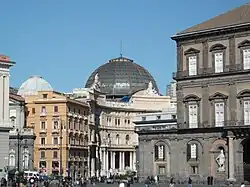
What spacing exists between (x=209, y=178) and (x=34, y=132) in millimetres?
44802

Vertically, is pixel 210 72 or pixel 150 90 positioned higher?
pixel 150 90

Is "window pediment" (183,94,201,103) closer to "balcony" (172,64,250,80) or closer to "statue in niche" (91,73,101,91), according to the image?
"balcony" (172,64,250,80)

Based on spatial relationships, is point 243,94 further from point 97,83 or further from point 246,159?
point 97,83

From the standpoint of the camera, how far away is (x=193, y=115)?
87.9 metres

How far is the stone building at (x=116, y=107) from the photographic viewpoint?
14038 cm

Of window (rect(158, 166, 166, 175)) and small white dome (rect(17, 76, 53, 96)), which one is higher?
small white dome (rect(17, 76, 53, 96))

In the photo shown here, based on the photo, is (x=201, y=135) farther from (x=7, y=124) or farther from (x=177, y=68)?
(x=7, y=124)

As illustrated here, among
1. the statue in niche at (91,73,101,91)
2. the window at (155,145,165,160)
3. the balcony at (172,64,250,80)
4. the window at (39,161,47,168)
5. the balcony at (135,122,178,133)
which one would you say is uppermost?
the statue in niche at (91,73,101,91)

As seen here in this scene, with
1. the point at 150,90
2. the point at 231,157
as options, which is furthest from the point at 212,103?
the point at 150,90

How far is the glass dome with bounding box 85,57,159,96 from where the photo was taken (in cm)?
17175

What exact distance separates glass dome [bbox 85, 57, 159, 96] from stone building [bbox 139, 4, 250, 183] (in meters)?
79.8

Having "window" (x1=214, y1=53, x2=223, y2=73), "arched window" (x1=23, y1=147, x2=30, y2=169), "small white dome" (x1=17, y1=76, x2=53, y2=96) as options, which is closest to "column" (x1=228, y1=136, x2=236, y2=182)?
"window" (x1=214, y1=53, x2=223, y2=73)

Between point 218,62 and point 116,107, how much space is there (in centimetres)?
6735

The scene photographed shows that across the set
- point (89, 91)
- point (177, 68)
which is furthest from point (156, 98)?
point (177, 68)
